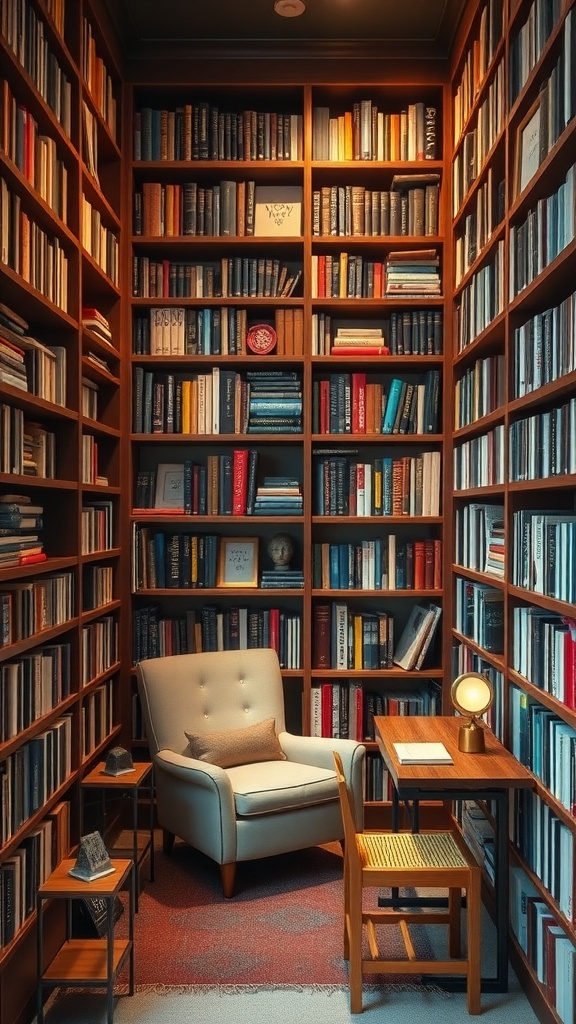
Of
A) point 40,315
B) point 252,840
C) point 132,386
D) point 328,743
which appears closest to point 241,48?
point 132,386

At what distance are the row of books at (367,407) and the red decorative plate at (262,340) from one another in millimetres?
269

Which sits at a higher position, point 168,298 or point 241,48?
point 241,48

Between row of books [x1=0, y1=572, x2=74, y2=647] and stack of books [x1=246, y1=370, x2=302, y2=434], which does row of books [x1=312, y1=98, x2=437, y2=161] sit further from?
row of books [x1=0, y1=572, x2=74, y2=647]

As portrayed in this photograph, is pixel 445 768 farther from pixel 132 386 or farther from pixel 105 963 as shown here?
pixel 132 386

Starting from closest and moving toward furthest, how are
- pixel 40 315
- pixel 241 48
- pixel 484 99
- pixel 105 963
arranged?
pixel 105 963 → pixel 40 315 → pixel 484 99 → pixel 241 48

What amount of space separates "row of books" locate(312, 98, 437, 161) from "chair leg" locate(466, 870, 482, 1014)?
2894 mm

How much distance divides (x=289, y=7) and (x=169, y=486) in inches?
80.2

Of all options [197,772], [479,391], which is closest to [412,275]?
[479,391]

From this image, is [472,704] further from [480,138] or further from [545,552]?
[480,138]

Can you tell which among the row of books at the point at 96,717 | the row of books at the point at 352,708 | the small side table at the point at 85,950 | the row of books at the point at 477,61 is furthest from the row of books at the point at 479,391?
the small side table at the point at 85,950

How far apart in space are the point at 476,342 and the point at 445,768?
5.04ft

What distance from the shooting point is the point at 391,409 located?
3613 mm

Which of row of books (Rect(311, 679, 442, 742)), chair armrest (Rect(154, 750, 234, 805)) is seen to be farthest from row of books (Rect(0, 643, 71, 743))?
row of books (Rect(311, 679, 442, 742))

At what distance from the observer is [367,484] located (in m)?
3.62
